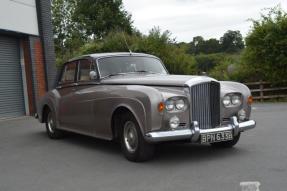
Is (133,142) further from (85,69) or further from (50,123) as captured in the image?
(50,123)

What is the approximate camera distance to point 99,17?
1884 inches

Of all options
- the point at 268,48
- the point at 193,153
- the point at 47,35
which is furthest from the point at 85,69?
the point at 268,48

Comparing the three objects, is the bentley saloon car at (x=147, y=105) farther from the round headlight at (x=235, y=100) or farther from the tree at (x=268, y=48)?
the tree at (x=268, y=48)

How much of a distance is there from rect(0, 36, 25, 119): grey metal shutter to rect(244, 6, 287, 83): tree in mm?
9880

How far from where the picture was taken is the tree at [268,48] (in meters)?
18.9

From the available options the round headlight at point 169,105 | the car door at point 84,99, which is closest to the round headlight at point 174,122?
the round headlight at point 169,105

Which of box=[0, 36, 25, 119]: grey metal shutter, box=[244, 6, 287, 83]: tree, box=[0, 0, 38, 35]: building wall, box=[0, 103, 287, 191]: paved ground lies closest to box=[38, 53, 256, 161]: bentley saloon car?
box=[0, 103, 287, 191]: paved ground

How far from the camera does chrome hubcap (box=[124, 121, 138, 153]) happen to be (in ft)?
22.5

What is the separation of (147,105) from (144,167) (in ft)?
2.91

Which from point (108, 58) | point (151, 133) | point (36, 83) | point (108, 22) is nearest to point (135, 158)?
point (151, 133)

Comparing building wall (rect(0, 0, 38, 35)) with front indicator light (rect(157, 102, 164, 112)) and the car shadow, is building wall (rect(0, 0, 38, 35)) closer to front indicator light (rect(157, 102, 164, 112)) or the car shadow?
the car shadow

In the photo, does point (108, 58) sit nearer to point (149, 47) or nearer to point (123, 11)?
point (149, 47)

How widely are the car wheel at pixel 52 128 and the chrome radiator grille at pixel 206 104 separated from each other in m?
4.04

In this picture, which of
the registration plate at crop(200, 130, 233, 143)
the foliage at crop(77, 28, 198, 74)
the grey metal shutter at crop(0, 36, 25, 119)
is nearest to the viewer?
the registration plate at crop(200, 130, 233, 143)
